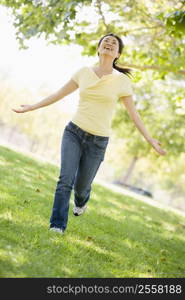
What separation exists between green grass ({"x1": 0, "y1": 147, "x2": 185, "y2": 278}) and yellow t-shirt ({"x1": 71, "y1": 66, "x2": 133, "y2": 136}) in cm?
142

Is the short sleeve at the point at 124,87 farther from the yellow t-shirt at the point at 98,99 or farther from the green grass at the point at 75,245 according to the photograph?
the green grass at the point at 75,245

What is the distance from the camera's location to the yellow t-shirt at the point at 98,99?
579cm

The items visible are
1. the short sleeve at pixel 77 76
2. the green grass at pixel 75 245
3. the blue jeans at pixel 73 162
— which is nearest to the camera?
the green grass at pixel 75 245

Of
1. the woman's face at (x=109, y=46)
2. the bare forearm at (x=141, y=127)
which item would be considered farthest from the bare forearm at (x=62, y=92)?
the bare forearm at (x=141, y=127)

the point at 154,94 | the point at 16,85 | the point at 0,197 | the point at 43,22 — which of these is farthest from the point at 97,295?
the point at 16,85

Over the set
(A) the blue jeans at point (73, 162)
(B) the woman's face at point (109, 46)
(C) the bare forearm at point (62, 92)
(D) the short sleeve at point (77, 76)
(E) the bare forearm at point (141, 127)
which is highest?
(B) the woman's face at point (109, 46)

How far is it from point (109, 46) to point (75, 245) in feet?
8.23

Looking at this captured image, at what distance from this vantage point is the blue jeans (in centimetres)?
569

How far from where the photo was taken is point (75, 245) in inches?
225

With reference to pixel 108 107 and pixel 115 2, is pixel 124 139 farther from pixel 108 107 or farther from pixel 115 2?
pixel 108 107

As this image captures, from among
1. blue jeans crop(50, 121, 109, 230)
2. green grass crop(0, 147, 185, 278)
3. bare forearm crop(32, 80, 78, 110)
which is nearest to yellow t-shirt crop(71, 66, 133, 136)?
blue jeans crop(50, 121, 109, 230)

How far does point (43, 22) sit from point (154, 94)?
2463 centimetres

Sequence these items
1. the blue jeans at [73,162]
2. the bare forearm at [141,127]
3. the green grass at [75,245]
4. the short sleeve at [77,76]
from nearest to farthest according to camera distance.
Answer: the green grass at [75,245], the blue jeans at [73,162], the bare forearm at [141,127], the short sleeve at [77,76]

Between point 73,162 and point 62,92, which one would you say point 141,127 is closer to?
point 73,162
